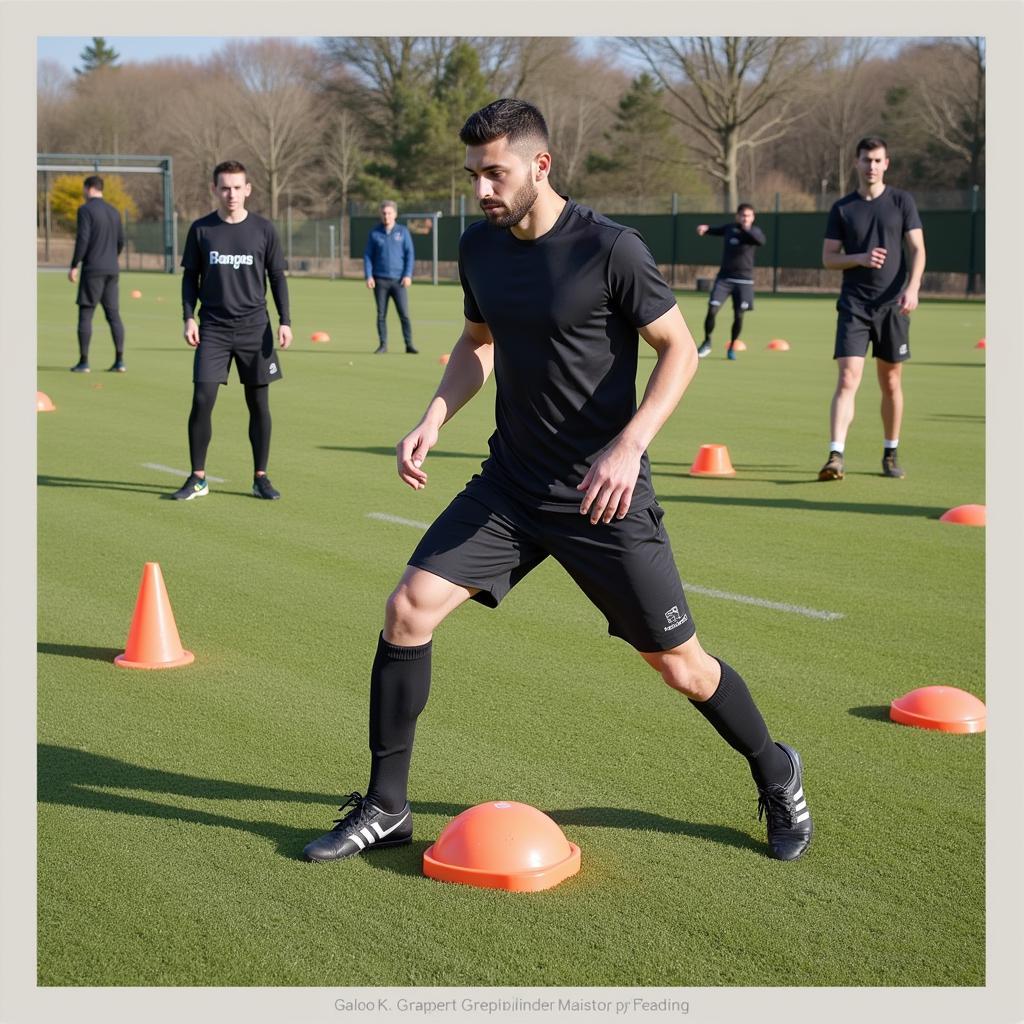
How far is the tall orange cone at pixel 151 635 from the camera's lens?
6281mm

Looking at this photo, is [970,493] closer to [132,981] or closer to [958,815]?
[958,815]

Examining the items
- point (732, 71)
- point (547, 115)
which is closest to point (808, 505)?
point (732, 71)

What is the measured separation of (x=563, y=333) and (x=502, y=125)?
23.9 inches

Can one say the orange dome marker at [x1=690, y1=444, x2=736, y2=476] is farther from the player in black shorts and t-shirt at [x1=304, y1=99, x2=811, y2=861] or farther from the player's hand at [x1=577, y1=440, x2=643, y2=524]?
the player's hand at [x1=577, y1=440, x2=643, y2=524]

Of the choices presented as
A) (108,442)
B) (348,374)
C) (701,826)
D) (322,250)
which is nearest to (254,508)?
(108,442)

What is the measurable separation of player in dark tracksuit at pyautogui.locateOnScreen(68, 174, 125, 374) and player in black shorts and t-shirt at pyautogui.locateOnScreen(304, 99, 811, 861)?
1486 cm

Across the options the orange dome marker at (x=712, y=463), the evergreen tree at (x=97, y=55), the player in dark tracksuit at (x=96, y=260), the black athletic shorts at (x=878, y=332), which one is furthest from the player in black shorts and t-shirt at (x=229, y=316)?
the evergreen tree at (x=97, y=55)

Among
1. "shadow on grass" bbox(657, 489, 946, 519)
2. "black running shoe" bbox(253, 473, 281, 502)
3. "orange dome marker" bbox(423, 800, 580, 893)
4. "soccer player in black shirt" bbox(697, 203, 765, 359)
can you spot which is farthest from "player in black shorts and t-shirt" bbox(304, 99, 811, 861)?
"soccer player in black shirt" bbox(697, 203, 765, 359)

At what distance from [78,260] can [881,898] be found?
16553 millimetres

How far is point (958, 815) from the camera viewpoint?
463cm

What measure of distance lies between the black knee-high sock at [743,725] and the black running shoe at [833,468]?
6735 mm

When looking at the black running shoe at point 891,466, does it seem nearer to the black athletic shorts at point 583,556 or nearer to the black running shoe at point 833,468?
the black running shoe at point 833,468

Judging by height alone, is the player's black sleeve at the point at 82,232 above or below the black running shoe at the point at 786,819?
above
